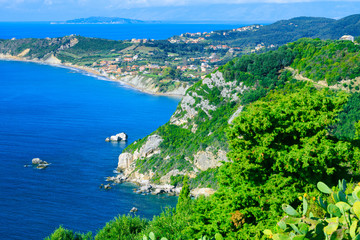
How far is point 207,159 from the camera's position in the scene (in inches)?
1886

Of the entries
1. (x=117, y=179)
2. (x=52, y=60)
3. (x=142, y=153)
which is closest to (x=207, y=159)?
(x=142, y=153)

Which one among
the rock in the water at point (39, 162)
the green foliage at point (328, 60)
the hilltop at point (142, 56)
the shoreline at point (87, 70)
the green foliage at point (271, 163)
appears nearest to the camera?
the green foliage at point (271, 163)

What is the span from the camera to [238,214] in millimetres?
14273

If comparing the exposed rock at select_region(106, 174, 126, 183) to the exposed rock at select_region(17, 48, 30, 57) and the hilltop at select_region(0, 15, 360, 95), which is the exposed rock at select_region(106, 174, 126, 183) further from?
the exposed rock at select_region(17, 48, 30, 57)

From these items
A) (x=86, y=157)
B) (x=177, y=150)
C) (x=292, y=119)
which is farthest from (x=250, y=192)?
(x=86, y=157)

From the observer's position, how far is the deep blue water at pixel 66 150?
39.2 meters

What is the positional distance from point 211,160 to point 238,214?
3343cm

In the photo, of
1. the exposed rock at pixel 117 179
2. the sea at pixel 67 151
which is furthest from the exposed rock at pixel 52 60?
the exposed rock at pixel 117 179

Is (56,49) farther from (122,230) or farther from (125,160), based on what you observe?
(122,230)

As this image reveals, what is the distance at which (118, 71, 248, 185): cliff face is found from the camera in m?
48.3

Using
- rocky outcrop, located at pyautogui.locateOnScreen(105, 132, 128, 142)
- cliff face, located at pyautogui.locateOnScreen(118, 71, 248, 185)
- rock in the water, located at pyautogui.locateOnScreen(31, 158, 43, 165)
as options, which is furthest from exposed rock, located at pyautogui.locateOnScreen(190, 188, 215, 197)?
rocky outcrop, located at pyautogui.locateOnScreen(105, 132, 128, 142)

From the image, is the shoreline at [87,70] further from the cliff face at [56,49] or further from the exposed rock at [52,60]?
the exposed rock at [52,60]

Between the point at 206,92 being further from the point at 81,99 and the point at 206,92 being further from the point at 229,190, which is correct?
the point at 81,99

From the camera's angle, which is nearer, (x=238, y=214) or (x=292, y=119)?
(x=238, y=214)
